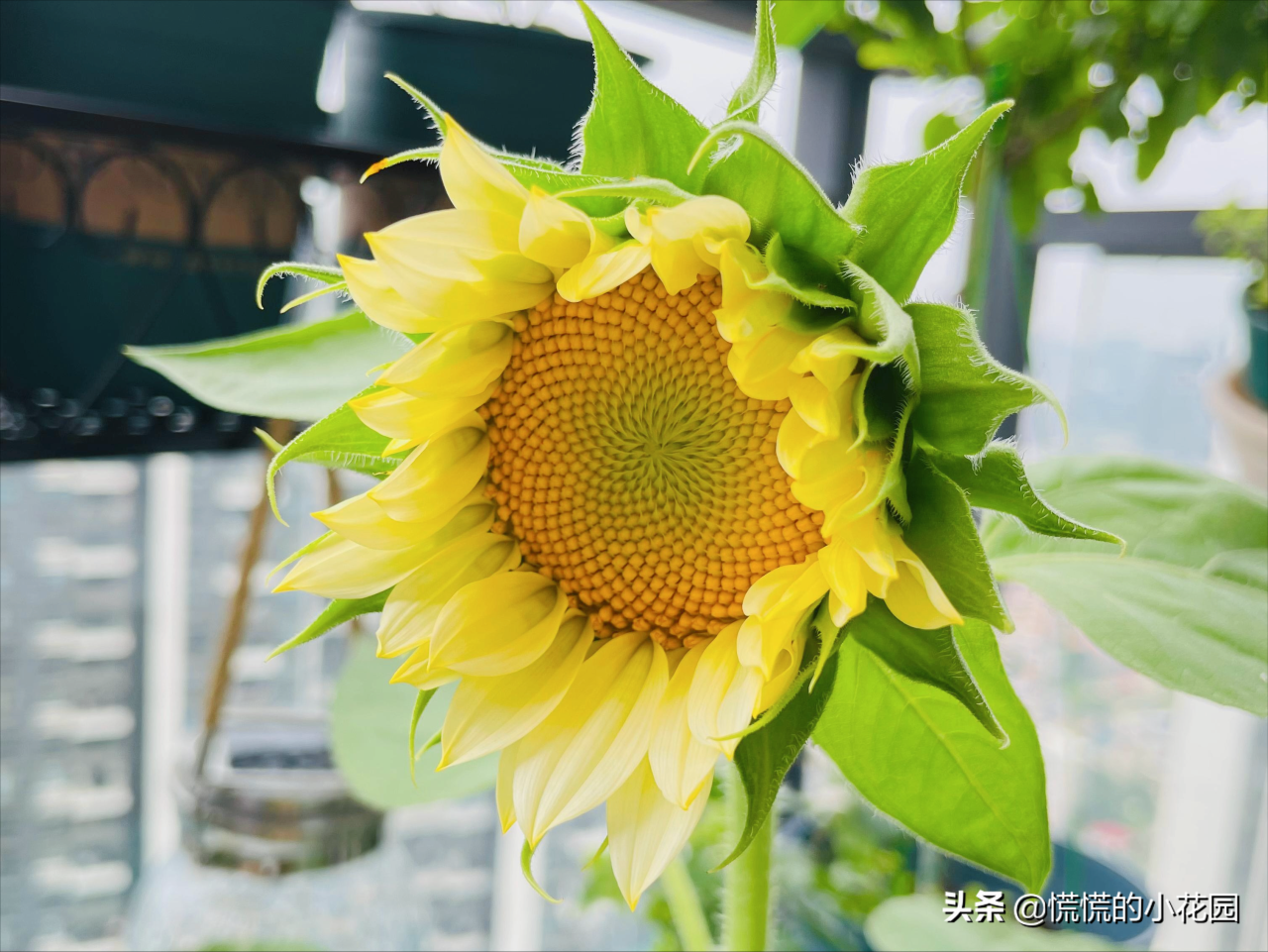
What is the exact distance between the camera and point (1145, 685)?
44.8 inches

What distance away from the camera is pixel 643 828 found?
0.91 feet

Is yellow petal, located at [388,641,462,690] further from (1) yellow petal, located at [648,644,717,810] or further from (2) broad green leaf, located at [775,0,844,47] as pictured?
(2) broad green leaf, located at [775,0,844,47]

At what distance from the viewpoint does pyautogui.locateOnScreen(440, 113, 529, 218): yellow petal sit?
0.82ft

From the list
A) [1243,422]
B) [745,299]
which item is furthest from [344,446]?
[1243,422]

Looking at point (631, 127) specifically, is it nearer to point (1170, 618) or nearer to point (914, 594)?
point (914, 594)

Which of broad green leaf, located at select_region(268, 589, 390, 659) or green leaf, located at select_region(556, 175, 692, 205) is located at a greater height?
green leaf, located at select_region(556, 175, 692, 205)

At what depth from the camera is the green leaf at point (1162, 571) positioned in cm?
34

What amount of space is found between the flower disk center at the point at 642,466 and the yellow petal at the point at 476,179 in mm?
48

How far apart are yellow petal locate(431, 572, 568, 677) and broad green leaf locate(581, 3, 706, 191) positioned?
132 mm

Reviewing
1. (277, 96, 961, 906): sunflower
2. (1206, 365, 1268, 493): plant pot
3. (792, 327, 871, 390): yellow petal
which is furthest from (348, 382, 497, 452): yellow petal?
(1206, 365, 1268, 493): plant pot

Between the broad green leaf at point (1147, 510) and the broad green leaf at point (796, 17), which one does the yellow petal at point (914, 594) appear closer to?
the broad green leaf at point (1147, 510)

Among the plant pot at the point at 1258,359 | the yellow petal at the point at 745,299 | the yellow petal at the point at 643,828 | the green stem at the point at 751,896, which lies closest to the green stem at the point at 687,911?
the green stem at the point at 751,896

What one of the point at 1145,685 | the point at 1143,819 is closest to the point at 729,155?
the point at 1145,685

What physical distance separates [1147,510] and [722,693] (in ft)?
0.78
